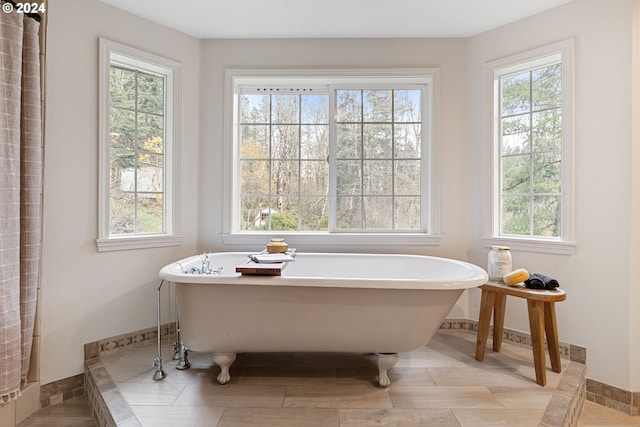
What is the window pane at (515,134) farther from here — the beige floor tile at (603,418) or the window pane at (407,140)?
the beige floor tile at (603,418)

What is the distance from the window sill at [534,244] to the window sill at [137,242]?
2375 millimetres

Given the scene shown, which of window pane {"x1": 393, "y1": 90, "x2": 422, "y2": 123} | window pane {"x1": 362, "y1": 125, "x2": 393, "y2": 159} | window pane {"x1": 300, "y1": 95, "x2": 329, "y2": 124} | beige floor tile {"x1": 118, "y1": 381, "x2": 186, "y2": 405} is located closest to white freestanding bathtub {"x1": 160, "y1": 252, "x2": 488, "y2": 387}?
beige floor tile {"x1": 118, "y1": 381, "x2": 186, "y2": 405}

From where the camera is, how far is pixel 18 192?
1.75 metres

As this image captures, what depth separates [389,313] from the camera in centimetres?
179

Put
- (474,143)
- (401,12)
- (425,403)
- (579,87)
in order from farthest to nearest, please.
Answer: (474,143) → (401,12) → (579,87) → (425,403)

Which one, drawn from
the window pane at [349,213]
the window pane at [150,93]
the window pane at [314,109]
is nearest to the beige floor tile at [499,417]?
Result: the window pane at [349,213]

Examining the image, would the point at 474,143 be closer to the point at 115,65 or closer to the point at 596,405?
the point at 596,405

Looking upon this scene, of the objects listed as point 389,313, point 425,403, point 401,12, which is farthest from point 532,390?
point 401,12

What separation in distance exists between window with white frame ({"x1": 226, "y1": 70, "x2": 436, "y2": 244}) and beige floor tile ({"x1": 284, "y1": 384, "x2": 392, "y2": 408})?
49.6 inches

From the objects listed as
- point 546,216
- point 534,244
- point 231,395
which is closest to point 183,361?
point 231,395

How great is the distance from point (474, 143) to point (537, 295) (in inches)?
50.8

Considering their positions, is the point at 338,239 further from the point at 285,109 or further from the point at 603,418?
the point at 603,418

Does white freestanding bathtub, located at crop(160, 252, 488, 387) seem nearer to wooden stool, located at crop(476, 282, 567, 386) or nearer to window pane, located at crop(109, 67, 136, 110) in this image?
wooden stool, located at crop(476, 282, 567, 386)

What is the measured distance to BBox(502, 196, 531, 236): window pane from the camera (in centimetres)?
255
